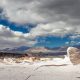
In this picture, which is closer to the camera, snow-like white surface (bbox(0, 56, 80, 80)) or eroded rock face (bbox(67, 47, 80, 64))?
snow-like white surface (bbox(0, 56, 80, 80))

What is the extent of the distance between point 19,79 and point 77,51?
7.50 m

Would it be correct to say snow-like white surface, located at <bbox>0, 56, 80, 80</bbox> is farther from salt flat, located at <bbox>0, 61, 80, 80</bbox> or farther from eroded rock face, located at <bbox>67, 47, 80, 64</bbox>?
eroded rock face, located at <bbox>67, 47, 80, 64</bbox>

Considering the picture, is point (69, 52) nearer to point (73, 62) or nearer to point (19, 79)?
point (73, 62)

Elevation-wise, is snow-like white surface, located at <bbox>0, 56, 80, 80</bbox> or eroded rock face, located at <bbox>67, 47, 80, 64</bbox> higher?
eroded rock face, located at <bbox>67, 47, 80, 64</bbox>

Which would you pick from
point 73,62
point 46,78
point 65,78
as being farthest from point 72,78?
point 73,62

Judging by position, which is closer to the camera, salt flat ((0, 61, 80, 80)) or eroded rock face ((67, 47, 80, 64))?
salt flat ((0, 61, 80, 80))

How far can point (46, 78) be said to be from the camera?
31.2 ft

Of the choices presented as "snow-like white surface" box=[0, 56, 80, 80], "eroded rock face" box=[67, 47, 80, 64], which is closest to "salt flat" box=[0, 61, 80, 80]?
"snow-like white surface" box=[0, 56, 80, 80]

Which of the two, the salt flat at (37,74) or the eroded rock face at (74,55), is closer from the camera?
the salt flat at (37,74)

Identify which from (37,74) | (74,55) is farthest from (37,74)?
(74,55)

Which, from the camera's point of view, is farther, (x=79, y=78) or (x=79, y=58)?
(x=79, y=58)

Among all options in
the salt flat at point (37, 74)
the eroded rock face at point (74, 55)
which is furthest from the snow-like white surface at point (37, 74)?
the eroded rock face at point (74, 55)

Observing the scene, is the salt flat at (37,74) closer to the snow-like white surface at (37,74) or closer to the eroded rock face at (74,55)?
the snow-like white surface at (37,74)

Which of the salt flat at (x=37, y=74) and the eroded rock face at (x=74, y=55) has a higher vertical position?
the eroded rock face at (x=74, y=55)
